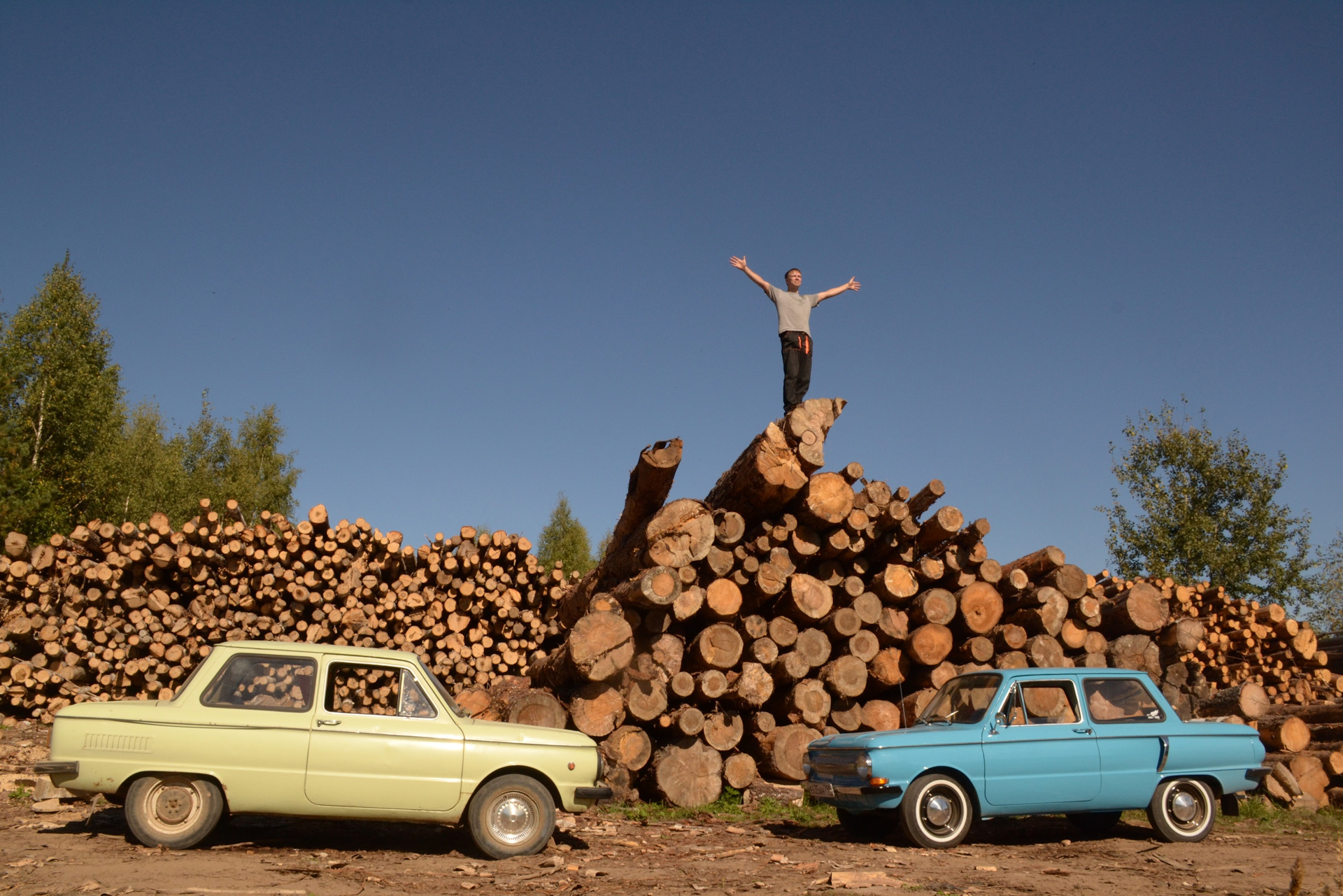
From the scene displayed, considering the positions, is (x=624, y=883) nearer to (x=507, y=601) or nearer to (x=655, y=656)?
(x=655, y=656)

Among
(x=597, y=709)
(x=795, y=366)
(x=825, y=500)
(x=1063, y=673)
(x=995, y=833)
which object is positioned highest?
(x=795, y=366)

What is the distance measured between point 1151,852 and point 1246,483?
67.7ft

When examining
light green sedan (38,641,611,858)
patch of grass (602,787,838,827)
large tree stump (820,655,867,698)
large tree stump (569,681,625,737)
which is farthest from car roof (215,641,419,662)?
large tree stump (820,655,867,698)

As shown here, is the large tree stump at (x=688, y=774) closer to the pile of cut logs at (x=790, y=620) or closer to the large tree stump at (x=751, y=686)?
the pile of cut logs at (x=790, y=620)

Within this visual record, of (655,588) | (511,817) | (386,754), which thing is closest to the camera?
(386,754)

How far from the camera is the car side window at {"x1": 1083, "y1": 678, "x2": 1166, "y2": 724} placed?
816 cm

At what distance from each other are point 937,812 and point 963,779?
350 millimetres

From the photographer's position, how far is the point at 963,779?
759 cm

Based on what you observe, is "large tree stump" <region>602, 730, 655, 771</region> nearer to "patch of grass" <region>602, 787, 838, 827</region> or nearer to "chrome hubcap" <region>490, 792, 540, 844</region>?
"patch of grass" <region>602, 787, 838, 827</region>

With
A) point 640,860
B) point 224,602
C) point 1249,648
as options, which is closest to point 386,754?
point 640,860

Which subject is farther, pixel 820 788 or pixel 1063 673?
pixel 1063 673

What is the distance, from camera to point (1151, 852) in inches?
300

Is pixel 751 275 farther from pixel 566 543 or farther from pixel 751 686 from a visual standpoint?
pixel 566 543

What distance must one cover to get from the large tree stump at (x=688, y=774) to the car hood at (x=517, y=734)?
226 cm
